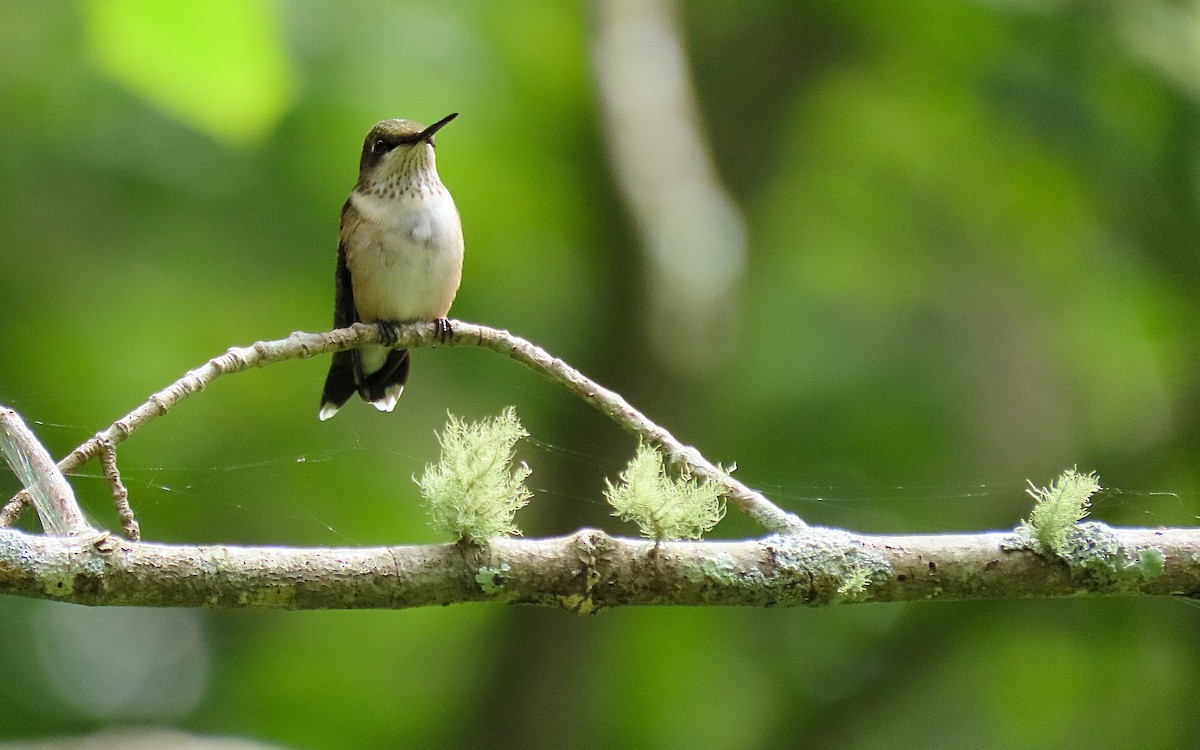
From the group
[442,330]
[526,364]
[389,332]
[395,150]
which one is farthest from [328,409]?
[526,364]

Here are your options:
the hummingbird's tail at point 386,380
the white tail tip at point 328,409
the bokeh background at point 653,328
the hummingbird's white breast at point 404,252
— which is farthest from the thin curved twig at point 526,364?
the bokeh background at point 653,328

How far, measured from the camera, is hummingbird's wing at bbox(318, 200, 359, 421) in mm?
5402

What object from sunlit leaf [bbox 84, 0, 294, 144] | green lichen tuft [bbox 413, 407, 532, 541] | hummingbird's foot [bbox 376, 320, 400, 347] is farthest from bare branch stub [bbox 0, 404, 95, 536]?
hummingbird's foot [bbox 376, 320, 400, 347]

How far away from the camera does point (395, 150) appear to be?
511 cm

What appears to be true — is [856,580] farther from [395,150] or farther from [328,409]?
[328,409]

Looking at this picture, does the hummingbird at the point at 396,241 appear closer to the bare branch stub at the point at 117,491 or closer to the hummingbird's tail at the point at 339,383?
the hummingbird's tail at the point at 339,383

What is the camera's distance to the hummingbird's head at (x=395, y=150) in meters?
5.07

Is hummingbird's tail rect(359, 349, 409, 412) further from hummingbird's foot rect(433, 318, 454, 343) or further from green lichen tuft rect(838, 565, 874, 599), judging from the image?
green lichen tuft rect(838, 565, 874, 599)

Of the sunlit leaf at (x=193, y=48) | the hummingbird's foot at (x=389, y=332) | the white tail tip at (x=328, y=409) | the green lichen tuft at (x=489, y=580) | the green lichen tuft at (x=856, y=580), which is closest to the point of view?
the green lichen tuft at (x=489, y=580)

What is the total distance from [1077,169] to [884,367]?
2.09 meters

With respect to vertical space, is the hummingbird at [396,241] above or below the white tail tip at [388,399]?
above

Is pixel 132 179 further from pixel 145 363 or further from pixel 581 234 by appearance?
pixel 581 234

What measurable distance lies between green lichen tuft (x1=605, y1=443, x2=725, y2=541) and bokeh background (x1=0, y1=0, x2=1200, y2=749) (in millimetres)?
4279

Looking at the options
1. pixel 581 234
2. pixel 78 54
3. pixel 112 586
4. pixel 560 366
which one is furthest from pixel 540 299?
pixel 112 586
